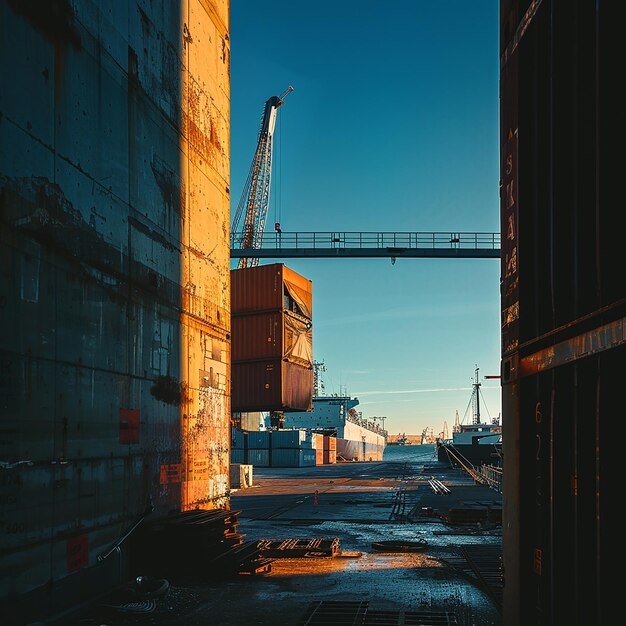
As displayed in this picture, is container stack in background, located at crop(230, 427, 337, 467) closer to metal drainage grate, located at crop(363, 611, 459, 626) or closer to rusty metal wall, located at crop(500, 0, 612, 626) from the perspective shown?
metal drainage grate, located at crop(363, 611, 459, 626)

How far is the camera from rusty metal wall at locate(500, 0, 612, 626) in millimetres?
5086

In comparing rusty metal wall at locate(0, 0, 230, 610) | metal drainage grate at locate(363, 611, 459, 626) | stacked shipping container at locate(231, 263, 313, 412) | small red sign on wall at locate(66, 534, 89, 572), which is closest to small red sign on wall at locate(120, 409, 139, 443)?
rusty metal wall at locate(0, 0, 230, 610)

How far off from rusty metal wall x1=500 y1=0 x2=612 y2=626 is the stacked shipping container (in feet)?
61.0

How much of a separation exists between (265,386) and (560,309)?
68.1 feet

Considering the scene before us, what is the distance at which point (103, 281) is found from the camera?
916 cm

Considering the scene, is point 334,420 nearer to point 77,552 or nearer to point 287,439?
point 287,439

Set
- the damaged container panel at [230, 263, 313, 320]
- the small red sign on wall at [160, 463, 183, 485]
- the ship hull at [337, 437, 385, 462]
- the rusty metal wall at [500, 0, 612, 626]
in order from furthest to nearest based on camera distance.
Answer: the ship hull at [337, 437, 385, 462] < the damaged container panel at [230, 263, 313, 320] < the small red sign on wall at [160, 463, 183, 485] < the rusty metal wall at [500, 0, 612, 626]

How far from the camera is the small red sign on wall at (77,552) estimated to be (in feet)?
26.9

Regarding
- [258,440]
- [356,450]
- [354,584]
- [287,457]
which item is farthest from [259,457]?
[354,584]

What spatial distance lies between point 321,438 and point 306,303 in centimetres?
5847

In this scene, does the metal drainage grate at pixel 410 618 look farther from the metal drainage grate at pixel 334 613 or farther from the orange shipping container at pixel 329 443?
the orange shipping container at pixel 329 443

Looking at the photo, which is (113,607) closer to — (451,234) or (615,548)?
A: (615,548)

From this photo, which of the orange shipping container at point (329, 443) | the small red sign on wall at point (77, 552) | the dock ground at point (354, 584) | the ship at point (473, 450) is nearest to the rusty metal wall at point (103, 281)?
the small red sign on wall at point (77, 552)

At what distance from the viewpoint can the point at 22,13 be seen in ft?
25.0
